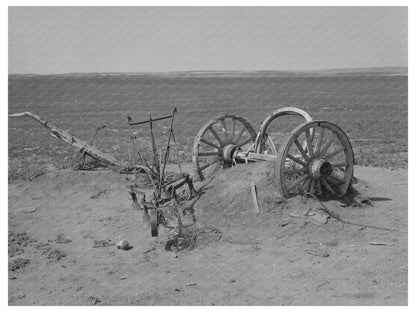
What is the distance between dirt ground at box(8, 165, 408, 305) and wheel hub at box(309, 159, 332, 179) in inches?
17.5

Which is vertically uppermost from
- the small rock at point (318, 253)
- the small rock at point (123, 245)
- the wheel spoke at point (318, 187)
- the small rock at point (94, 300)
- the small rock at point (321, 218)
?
the wheel spoke at point (318, 187)

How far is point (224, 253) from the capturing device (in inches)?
244

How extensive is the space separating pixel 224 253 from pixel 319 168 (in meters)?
2.08

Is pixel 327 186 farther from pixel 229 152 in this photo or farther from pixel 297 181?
pixel 229 152

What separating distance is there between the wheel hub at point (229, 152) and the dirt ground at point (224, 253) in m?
0.73

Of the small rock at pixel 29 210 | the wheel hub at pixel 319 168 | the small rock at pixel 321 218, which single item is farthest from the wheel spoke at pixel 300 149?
the small rock at pixel 29 210

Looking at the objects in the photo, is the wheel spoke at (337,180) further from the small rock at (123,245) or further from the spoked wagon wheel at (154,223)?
the small rock at (123,245)

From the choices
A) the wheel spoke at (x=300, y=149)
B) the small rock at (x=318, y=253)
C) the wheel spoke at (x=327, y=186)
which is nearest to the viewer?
the small rock at (x=318, y=253)

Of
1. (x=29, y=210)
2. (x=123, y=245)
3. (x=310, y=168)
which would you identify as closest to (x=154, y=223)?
(x=123, y=245)

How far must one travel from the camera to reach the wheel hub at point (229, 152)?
886cm

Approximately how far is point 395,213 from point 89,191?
6.02 m

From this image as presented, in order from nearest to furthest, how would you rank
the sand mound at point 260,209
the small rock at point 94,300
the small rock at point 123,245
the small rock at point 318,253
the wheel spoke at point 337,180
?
the small rock at point 94,300 → the small rock at point 318,253 → the small rock at point 123,245 → the sand mound at point 260,209 → the wheel spoke at point 337,180

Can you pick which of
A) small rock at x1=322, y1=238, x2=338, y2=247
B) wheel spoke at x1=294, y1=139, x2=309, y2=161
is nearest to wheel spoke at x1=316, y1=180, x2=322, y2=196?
wheel spoke at x1=294, y1=139, x2=309, y2=161

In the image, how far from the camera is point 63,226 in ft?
25.6
